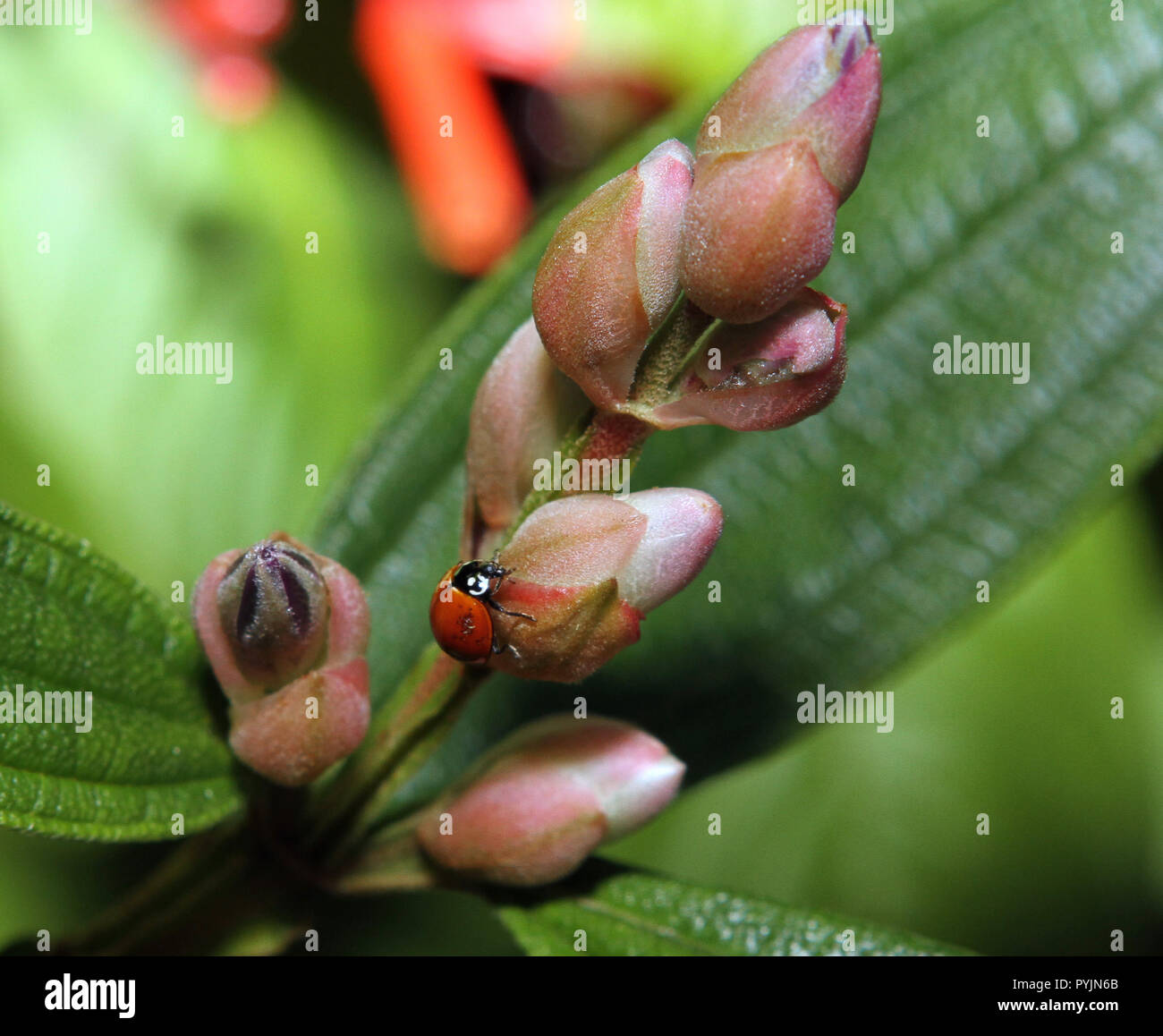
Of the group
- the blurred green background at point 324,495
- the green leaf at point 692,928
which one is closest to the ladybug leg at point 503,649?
the green leaf at point 692,928

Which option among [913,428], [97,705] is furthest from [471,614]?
[913,428]

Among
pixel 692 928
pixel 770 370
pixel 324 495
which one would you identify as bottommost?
pixel 692 928

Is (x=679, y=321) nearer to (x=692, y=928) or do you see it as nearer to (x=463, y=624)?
(x=463, y=624)

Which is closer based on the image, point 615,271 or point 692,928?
point 615,271

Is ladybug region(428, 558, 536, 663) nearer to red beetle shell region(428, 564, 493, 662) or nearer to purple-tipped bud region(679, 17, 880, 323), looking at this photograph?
red beetle shell region(428, 564, 493, 662)

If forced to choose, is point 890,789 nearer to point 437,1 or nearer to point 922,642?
point 922,642

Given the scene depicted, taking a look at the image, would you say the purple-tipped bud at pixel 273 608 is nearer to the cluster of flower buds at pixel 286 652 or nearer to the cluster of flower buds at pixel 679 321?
the cluster of flower buds at pixel 286 652

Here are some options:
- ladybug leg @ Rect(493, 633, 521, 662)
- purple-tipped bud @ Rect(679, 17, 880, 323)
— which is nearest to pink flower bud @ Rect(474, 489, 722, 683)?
ladybug leg @ Rect(493, 633, 521, 662)
